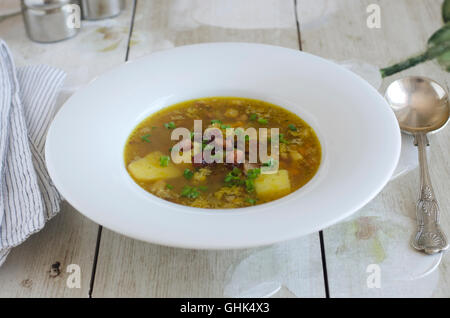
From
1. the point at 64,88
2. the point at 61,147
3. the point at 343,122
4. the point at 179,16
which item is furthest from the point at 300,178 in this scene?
the point at 179,16

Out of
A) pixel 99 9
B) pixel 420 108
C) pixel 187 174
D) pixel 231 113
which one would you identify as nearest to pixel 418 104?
pixel 420 108

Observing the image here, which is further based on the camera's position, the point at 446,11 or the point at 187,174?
the point at 446,11

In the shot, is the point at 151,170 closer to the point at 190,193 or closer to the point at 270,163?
the point at 190,193

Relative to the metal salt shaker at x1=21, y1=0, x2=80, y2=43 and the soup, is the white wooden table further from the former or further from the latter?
the metal salt shaker at x1=21, y1=0, x2=80, y2=43

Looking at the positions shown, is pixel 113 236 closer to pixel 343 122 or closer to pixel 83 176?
pixel 83 176

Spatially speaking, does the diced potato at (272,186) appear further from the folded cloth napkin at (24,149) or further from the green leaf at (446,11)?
the green leaf at (446,11)

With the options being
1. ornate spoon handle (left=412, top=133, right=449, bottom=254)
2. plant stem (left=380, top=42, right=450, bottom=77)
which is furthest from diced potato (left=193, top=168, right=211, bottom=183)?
plant stem (left=380, top=42, right=450, bottom=77)

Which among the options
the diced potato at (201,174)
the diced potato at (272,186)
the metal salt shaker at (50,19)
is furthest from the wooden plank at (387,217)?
the metal salt shaker at (50,19)
